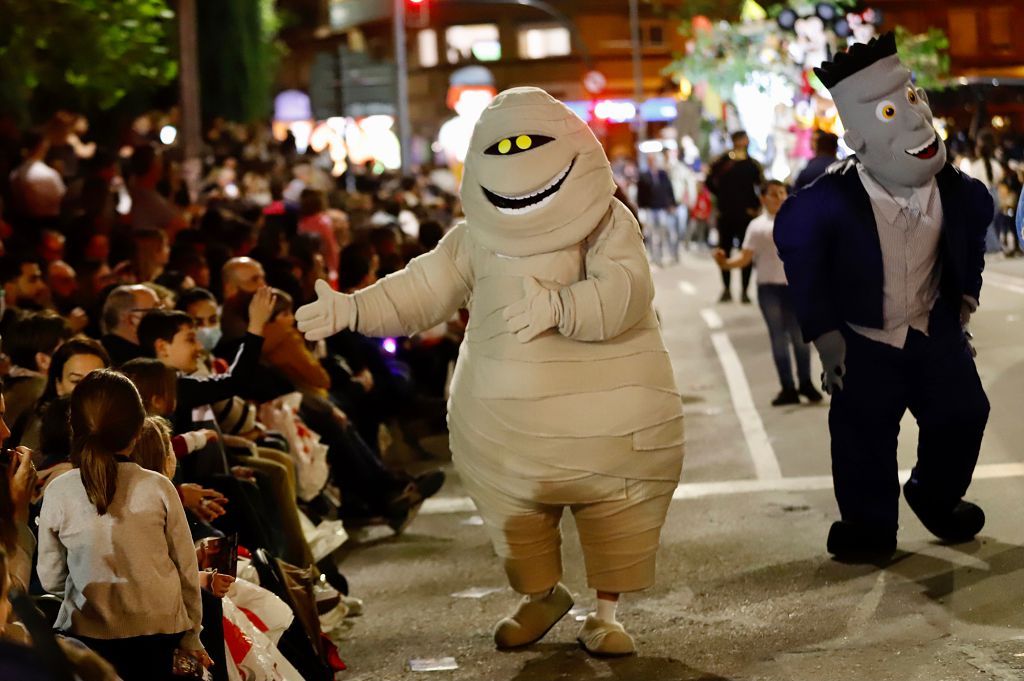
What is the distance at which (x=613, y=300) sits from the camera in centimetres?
648

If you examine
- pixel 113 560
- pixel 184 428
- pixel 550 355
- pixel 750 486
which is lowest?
pixel 750 486

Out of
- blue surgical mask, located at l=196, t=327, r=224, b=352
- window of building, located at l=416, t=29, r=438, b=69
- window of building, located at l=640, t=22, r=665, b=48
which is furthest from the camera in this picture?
window of building, located at l=416, t=29, r=438, b=69

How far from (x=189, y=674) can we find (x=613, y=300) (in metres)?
2.19

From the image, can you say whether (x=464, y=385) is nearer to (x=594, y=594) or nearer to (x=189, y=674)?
(x=594, y=594)

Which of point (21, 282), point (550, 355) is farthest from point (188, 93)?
point (550, 355)

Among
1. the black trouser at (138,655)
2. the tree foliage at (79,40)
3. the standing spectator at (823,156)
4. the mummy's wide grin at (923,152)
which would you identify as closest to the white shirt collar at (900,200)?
the mummy's wide grin at (923,152)

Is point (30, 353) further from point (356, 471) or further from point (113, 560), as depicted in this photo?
point (113, 560)

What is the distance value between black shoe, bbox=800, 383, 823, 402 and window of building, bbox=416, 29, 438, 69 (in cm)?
7084

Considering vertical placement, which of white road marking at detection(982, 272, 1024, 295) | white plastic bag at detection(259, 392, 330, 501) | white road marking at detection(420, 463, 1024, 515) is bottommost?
white road marking at detection(982, 272, 1024, 295)

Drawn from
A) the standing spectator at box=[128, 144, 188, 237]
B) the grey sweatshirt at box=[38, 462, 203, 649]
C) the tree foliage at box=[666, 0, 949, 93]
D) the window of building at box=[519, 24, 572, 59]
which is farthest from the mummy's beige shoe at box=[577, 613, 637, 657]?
the window of building at box=[519, 24, 572, 59]

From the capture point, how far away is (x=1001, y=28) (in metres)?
65.1

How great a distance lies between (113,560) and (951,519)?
4.21 meters

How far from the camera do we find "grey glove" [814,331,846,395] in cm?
761

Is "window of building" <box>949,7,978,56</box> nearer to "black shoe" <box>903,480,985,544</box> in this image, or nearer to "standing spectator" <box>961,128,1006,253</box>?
"standing spectator" <box>961,128,1006,253</box>
